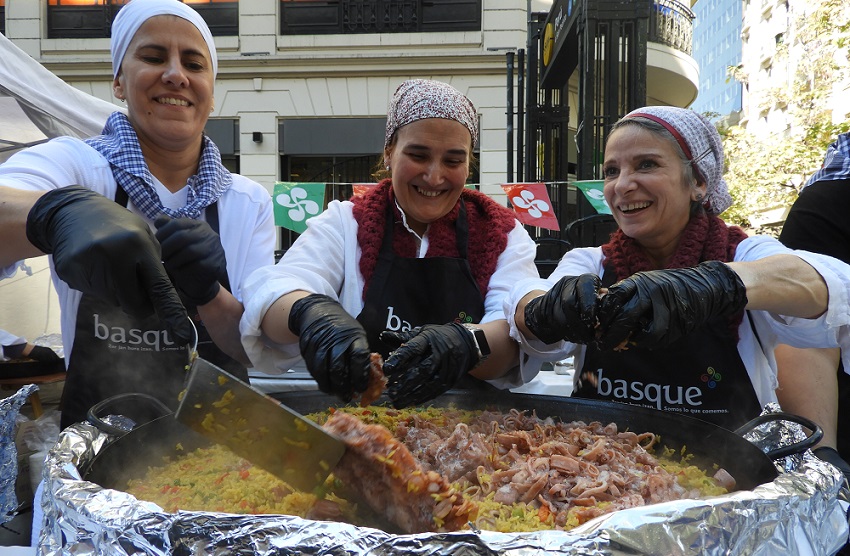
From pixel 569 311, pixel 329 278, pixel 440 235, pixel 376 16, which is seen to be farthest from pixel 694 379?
pixel 376 16

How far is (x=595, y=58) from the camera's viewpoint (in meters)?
6.45

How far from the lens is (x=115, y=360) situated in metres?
1.95

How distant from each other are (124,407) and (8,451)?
1.38 m

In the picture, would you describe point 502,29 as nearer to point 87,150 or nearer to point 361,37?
point 361,37

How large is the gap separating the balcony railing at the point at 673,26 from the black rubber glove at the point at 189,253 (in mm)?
11996

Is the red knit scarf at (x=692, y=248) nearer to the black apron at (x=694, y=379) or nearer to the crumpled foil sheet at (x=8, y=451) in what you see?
the black apron at (x=694, y=379)

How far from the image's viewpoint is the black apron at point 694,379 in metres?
1.94

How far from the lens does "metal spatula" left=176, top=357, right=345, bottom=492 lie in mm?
1166

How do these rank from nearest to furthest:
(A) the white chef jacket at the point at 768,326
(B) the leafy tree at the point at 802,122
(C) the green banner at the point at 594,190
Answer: (A) the white chef jacket at the point at 768,326, (C) the green banner at the point at 594,190, (B) the leafy tree at the point at 802,122

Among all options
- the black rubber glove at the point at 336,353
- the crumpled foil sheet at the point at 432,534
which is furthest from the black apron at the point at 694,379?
the black rubber glove at the point at 336,353

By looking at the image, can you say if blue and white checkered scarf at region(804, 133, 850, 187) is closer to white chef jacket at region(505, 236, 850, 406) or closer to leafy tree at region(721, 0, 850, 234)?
white chef jacket at region(505, 236, 850, 406)

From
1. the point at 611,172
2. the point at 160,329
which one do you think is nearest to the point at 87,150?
the point at 160,329

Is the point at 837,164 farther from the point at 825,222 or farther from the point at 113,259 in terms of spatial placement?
the point at 113,259

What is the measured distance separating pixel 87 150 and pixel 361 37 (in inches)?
447
